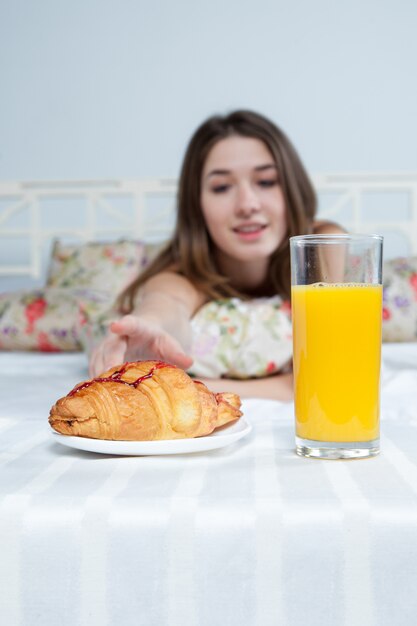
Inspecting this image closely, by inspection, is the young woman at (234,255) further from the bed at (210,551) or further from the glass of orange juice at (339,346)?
the bed at (210,551)

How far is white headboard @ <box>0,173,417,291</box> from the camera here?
123 inches

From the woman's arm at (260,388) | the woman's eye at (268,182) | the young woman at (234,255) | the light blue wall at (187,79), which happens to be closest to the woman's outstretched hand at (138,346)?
the woman's arm at (260,388)

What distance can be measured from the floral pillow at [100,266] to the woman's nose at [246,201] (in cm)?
97

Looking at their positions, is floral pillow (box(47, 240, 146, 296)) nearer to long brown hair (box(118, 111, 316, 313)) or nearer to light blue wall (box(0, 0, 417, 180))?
light blue wall (box(0, 0, 417, 180))

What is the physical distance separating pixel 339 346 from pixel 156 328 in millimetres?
441

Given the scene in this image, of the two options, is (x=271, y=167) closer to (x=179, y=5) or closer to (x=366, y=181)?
(x=366, y=181)

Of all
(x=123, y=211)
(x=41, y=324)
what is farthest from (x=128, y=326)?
(x=123, y=211)

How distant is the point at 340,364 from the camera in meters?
0.61

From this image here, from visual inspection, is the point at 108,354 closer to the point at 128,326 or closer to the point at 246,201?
the point at 128,326

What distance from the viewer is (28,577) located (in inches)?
19.0

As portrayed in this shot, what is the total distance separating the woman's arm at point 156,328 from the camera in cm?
100

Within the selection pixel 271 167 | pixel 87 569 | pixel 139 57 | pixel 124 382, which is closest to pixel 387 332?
pixel 271 167

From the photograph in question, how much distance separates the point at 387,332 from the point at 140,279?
0.90m

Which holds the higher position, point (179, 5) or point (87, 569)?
point (179, 5)
